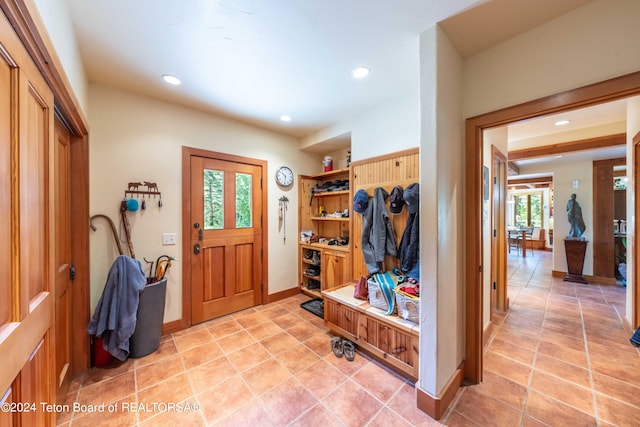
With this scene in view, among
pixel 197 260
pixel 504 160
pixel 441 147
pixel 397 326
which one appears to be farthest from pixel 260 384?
pixel 504 160

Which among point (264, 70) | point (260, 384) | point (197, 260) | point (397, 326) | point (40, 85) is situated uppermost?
point (264, 70)

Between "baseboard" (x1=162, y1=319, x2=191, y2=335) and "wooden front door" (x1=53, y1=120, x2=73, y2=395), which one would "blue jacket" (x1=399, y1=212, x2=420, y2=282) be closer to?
"baseboard" (x1=162, y1=319, x2=191, y2=335)

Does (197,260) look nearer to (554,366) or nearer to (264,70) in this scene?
(264,70)

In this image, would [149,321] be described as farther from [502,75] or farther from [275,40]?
[502,75]

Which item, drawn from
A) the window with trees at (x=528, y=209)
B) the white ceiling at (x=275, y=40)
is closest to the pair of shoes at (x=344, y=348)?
the white ceiling at (x=275, y=40)

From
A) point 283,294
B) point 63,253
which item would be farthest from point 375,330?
point 63,253

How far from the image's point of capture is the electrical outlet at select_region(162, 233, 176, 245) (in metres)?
2.51

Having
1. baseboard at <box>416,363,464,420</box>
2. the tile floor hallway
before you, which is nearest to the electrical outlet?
the tile floor hallway

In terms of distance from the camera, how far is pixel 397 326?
6.15 ft

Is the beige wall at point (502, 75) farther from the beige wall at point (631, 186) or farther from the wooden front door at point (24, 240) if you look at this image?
the wooden front door at point (24, 240)

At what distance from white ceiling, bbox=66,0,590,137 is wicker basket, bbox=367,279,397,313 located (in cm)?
191

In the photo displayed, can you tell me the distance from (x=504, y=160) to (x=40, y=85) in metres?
4.06

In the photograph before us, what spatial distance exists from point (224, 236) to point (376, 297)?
6.51 ft

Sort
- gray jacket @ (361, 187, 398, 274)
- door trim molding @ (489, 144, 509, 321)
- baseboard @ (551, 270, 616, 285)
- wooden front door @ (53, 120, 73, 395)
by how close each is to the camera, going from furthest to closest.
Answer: baseboard @ (551, 270, 616, 285) → door trim molding @ (489, 144, 509, 321) → gray jacket @ (361, 187, 398, 274) → wooden front door @ (53, 120, 73, 395)
